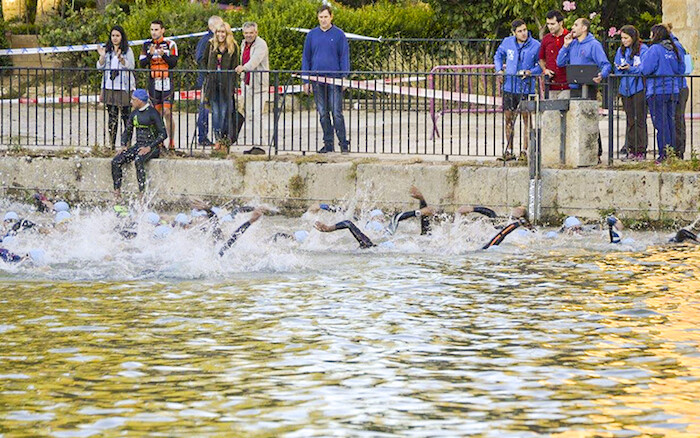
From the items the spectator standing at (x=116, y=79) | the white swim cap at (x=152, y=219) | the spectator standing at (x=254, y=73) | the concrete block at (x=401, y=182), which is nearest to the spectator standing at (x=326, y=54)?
the spectator standing at (x=254, y=73)

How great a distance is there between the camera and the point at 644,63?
57.6ft

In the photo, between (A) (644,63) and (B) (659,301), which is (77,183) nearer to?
(A) (644,63)

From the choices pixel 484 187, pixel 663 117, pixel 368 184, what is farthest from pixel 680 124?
pixel 368 184

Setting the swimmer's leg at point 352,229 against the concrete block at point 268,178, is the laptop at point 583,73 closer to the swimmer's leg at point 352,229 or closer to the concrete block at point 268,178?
the concrete block at point 268,178

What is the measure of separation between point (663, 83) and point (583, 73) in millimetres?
918

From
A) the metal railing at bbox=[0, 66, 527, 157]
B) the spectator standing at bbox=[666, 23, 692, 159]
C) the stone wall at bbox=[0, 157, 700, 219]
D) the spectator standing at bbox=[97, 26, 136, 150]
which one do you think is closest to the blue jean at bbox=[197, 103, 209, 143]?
the metal railing at bbox=[0, 66, 527, 157]

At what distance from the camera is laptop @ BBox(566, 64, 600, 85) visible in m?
17.1

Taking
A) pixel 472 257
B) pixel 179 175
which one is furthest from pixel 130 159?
pixel 472 257

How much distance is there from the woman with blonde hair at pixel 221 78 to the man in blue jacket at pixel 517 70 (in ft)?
10.6

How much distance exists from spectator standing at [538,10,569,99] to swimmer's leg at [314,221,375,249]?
424cm

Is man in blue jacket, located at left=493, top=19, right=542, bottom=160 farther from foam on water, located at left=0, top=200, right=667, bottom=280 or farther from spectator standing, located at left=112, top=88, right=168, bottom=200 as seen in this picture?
spectator standing, located at left=112, top=88, right=168, bottom=200

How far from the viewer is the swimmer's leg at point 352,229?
48.2 feet

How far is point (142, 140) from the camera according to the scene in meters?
18.3

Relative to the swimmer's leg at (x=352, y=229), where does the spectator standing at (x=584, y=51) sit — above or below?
above
